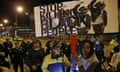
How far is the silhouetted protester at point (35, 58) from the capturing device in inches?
255

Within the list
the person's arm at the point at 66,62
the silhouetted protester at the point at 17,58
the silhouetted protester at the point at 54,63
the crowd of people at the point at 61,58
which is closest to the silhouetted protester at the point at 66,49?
the crowd of people at the point at 61,58

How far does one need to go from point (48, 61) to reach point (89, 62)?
1.15 m

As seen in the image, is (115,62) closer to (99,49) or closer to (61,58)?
(99,49)

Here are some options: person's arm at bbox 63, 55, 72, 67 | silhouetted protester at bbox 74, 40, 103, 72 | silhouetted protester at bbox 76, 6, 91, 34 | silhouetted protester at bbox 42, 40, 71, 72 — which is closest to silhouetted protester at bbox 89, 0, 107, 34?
silhouetted protester at bbox 76, 6, 91, 34

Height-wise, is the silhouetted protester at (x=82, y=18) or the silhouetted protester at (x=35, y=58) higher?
the silhouetted protester at (x=82, y=18)

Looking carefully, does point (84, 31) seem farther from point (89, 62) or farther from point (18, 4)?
point (18, 4)

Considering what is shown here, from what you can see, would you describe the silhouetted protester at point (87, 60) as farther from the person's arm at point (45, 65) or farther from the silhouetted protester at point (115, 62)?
the person's arm at point (45, 65)

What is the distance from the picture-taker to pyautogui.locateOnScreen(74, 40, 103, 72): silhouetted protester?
5.29 m

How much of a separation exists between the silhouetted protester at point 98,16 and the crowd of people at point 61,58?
103 centimetres

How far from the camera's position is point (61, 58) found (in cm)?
632

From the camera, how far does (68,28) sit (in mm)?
8477

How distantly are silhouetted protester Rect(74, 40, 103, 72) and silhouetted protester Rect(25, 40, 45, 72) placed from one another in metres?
1.18

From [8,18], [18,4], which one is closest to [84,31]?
[18,4]

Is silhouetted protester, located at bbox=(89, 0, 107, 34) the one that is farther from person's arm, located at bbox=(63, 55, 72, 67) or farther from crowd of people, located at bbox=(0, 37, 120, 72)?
person's arm, located at bbox=(63, 55, 72, 67)
